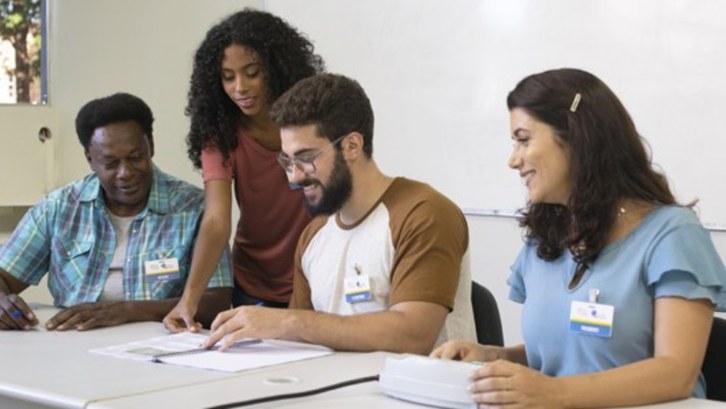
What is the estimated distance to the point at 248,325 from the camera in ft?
6.72

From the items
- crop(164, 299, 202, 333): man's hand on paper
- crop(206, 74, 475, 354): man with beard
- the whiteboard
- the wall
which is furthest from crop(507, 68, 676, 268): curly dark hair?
the wall

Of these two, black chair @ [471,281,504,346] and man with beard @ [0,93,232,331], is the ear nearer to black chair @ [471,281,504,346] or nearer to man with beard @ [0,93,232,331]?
black chair @ [471,281,504,346]

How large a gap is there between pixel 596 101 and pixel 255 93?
1150 mm

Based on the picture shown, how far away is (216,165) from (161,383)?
1059 millimetres

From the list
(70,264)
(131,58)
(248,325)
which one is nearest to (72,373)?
(248,325)

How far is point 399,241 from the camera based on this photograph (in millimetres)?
2162

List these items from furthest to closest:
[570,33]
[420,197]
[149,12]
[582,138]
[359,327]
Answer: [149,12]
[570,33]
[420,197]
[359,327]
[582,138]

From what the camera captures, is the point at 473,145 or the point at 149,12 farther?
the point at 149,12

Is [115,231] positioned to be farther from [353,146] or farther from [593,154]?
[593,154]

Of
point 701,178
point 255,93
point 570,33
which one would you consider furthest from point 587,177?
point 570,33

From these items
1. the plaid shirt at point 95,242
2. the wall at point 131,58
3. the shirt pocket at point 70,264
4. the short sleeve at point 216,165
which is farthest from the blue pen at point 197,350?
the wall at point 131,58

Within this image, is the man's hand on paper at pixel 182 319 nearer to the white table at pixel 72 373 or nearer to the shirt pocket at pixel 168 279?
the white table at pixel 72 373

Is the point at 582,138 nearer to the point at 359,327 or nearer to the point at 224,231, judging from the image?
the point at 359,327

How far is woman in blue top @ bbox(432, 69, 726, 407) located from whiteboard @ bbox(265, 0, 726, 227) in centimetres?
130
